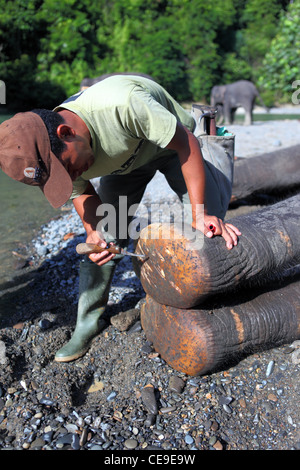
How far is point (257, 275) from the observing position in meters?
2.01

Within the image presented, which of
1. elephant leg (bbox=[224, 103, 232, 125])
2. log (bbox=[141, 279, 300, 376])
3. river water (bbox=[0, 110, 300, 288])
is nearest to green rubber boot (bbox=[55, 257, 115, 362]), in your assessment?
log (bbox=[141, 279, 300, 376])

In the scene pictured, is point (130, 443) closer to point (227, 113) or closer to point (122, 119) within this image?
point (122, 119)

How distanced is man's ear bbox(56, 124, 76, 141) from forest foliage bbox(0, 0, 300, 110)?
19.3 metres

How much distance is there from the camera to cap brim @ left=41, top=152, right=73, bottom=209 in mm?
1604

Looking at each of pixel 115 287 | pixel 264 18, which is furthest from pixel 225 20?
pixel 115 287

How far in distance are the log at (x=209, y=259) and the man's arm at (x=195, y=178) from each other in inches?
1.9

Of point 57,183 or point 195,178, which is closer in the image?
point 57,183

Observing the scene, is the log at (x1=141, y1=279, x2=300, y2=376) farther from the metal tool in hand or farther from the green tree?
the green tree

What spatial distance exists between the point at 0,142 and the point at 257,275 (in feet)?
4.39

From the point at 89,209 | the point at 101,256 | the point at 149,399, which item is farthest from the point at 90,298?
the point at 149,399

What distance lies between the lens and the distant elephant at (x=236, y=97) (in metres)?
12.7

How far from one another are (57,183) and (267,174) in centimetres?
347

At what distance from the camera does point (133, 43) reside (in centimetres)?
2839
